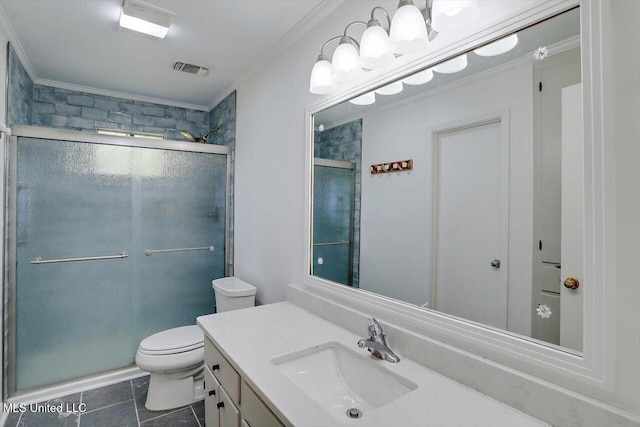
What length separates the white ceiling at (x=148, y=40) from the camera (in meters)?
1.75

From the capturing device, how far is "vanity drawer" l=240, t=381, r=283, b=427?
959mm

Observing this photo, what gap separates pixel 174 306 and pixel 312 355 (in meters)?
1.97

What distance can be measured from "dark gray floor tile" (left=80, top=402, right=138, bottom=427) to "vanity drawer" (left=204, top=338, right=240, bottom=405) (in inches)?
38.8

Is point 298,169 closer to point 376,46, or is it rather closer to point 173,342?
point 376,46

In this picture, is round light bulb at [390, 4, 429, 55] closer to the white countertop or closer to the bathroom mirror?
the bathroom mirror

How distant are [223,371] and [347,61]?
1408mm

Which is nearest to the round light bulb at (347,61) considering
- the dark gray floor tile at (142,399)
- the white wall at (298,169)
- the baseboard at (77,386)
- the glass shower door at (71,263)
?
the white wall at (298,169)

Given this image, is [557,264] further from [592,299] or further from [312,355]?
[312,355]

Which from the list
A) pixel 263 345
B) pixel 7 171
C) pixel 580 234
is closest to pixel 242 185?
pixel 7 171

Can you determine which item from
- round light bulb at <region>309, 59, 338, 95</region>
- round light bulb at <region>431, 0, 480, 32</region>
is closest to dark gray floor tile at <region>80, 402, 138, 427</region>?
round light bulb at <region>309, 59, 338, 95</region>

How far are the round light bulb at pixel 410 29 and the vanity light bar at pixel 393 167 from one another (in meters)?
0.44

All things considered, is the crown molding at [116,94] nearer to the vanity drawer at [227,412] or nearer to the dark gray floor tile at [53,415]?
the dark gray floor tile at [53,415]

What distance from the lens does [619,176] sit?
733mm

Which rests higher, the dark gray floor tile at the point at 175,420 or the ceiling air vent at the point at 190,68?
the ceiling air vent at the point at 190,68
